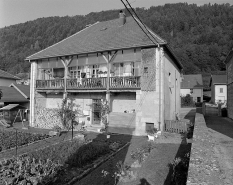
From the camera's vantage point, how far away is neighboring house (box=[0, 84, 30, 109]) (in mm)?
22892

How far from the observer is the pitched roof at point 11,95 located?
23016mm

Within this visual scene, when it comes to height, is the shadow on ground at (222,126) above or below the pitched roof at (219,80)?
Result: below

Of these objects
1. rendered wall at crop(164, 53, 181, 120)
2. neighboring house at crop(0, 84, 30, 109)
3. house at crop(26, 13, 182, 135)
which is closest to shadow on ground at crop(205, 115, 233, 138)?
rendered wall at crop(164, 53, 181, 120)

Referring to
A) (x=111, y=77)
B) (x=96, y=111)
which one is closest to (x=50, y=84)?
(x=96, y=111)

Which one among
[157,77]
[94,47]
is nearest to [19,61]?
[94,47]

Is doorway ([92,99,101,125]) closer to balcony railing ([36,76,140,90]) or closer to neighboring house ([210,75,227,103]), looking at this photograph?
balcony railing ([36,76,140,90])

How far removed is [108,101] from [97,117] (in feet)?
Answer: 9.22

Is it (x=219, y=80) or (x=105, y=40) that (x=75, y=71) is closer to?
(x=105, y=40)

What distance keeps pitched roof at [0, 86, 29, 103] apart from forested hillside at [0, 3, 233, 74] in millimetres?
43988

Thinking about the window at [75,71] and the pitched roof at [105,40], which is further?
the window at [75,71]

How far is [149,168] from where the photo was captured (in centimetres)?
717

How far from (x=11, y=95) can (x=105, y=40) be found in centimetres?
1545

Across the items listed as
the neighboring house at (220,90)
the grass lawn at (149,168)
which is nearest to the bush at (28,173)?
the grass lawn at (149,168)

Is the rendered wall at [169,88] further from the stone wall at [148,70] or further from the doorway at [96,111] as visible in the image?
the doorway at [96,111]
